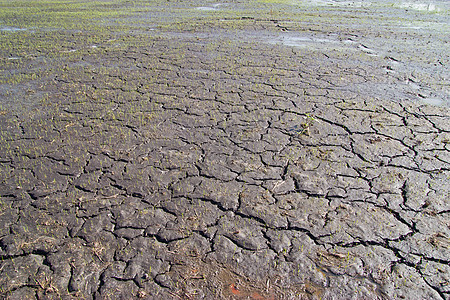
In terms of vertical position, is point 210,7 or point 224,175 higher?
point 210,7

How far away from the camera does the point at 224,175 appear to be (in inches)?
143

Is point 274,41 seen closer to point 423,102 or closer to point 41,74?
point 423,102

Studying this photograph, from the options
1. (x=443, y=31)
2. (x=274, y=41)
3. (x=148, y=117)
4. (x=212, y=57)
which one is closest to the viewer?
(x=148, y=117)

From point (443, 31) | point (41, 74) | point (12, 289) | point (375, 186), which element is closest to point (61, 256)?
point (12, 289)

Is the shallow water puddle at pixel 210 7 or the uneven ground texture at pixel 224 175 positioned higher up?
the shallow water puddle at pixel 210 7

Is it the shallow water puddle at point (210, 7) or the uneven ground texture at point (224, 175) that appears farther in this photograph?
the shallow water puddle at point (210, 7)

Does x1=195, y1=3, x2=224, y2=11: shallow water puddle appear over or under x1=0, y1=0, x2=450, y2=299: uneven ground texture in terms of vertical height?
over

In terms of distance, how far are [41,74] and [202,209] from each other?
17.4 ft

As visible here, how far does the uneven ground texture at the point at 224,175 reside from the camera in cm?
247

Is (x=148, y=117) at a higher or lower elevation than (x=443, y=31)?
lower

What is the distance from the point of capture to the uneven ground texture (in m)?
2.47

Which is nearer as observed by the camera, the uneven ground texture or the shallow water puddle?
the uneven ground texture

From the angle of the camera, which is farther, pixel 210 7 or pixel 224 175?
pixel 210 7

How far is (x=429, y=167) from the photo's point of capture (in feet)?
12.3
